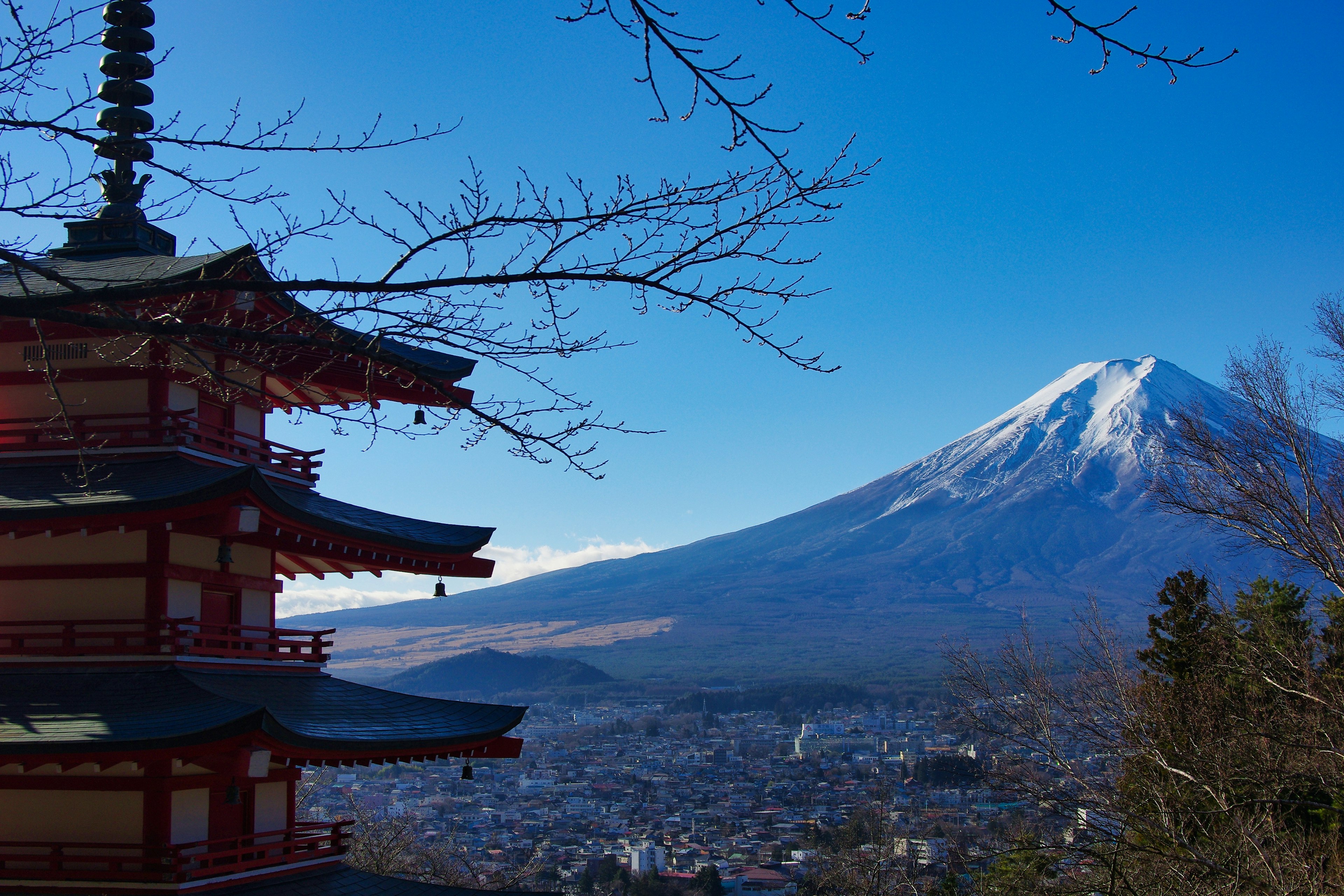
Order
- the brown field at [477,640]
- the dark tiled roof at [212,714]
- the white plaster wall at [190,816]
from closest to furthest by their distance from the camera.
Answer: the dark tiled roof at [212,714] → the white plaster wall at [190,816] → the brown field at [477,640]

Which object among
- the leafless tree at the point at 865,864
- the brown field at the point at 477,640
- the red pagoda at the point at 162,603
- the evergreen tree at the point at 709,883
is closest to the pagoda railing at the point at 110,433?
the red pagoda at the point at 162,603

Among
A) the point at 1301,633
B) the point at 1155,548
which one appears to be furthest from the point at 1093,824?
the point at 1155,548

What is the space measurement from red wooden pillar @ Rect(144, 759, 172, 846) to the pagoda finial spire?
481cm

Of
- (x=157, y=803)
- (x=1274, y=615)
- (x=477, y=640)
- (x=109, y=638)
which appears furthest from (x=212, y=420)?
(x=477, y=640)

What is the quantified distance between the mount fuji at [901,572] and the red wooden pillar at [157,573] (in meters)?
84.4

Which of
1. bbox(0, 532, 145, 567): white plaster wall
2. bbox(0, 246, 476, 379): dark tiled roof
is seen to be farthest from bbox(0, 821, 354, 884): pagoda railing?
bbox(0, 246, 476, 379): dark tiled roof

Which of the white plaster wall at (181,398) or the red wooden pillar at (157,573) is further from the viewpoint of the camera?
the white plaster wall at (181,398)

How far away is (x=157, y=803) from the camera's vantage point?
844 centimetres

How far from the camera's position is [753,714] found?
83938mm

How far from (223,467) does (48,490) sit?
131 centimetres

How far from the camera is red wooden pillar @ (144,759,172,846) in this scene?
27.6ft

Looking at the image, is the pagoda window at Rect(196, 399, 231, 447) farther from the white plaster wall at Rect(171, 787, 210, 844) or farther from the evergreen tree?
the evergreen tree

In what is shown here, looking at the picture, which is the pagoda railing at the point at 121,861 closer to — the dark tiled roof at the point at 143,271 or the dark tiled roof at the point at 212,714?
the dark tiled roof at the point at 212,714

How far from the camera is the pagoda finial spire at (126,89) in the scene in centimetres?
984
